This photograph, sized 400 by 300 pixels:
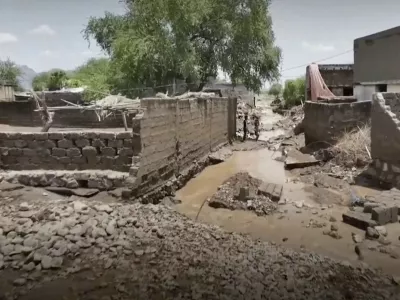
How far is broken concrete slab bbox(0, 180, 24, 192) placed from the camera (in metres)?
6.05

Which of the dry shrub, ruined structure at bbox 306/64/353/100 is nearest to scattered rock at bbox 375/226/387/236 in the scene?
the dry shrub

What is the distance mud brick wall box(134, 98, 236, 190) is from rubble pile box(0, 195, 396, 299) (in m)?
1.72

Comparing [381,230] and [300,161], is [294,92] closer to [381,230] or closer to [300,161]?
[300,161]

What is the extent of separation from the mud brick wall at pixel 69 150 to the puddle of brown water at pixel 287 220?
2000 mm

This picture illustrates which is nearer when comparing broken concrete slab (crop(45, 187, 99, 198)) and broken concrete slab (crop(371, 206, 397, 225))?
broken concrete slab (crop(45, 187, 99, 198))

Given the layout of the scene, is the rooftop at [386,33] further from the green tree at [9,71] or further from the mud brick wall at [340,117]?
the green tree at [9,71]

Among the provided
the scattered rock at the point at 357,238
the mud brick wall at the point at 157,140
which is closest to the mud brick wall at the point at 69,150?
the mud brick wall at the point at 157,140

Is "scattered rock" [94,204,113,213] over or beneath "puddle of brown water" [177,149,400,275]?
over

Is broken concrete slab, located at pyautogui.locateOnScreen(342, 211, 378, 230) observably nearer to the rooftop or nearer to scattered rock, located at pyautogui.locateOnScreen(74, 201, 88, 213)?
scattered rock, located at pyautogui.locateOnScreen(74, 201, 88, 213)

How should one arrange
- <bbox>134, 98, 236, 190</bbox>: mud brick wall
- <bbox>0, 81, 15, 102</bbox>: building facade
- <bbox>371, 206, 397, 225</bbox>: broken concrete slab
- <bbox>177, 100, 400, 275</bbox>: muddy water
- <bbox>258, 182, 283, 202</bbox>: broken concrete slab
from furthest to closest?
<bbox>0, 81, 15, 102</bbox>: building facade < <bbox>258, 182, 283, 202</bbox>: broken concrete slab < <bbox>134, 98, 236, 190</bbox>: mud brick wall < <bbox>371, 206, 397, 225</bbox>: broken concrete slab < <bbox>177, 100, 400, 275</bbox>: muddy water

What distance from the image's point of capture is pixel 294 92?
2983cm

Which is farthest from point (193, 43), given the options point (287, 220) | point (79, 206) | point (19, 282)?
point (19, 282)

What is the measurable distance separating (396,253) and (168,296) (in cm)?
372

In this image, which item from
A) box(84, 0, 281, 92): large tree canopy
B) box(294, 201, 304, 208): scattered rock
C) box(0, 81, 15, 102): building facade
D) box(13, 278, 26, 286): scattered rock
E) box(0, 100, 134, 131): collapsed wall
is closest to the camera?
box(13, 278, 26, 286): scattered rock
